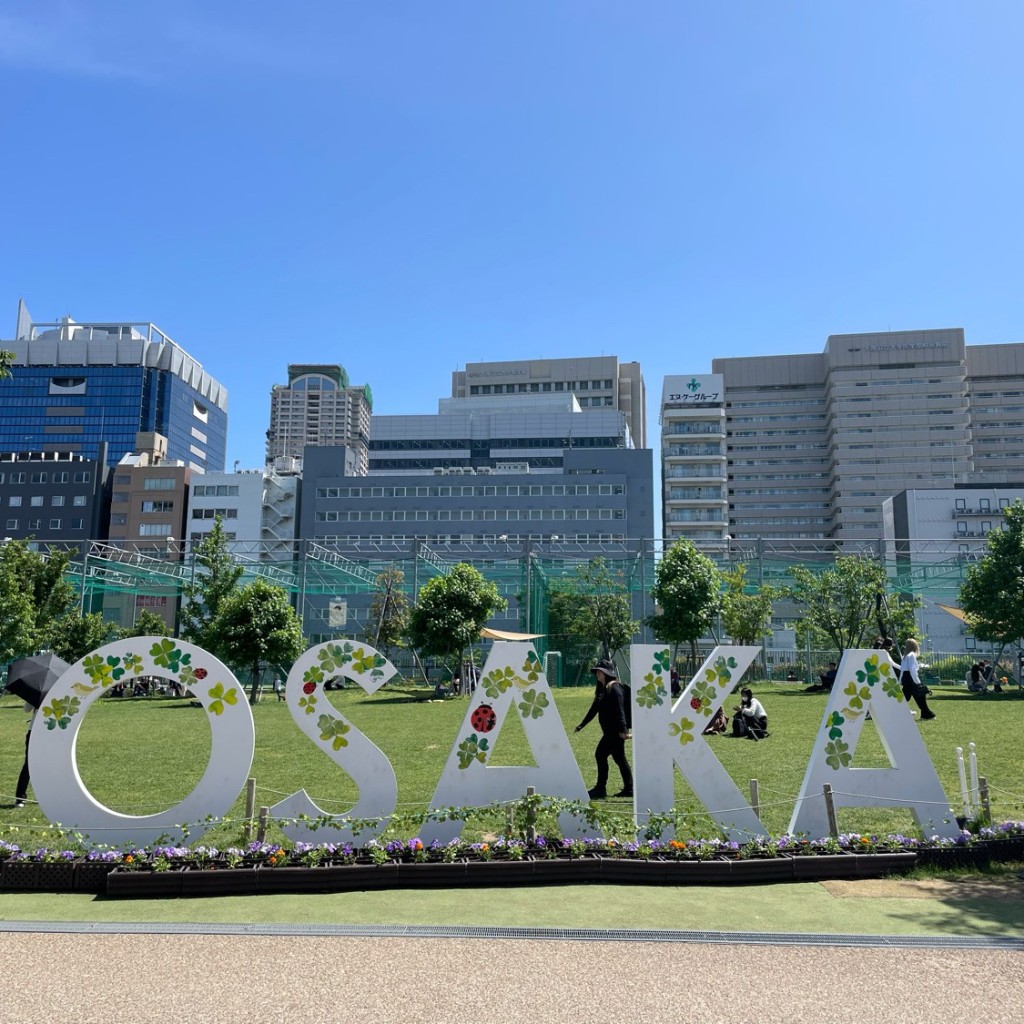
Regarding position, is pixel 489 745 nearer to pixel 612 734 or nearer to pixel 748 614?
pixel 612 734

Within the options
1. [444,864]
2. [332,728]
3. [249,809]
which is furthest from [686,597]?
[444,864]

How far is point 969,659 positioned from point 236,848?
120 ft

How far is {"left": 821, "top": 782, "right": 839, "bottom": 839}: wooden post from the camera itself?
762cm

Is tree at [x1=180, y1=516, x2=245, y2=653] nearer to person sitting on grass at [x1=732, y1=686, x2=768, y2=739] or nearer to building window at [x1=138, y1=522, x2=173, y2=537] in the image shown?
person sitting on grass at [x1=732, y1=686, x2=768, y2=739]

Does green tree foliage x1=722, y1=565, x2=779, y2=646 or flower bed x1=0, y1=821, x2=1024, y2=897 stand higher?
green tree foliage x1=722, y1=565, x2=779, y2=646

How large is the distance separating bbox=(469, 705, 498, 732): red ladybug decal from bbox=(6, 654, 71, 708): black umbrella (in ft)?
15.1

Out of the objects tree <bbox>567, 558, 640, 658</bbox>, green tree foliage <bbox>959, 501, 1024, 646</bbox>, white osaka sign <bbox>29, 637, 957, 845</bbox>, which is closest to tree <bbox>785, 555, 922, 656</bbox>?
green tree foliage <bbox>959, 501, 1024, 646</bbox>

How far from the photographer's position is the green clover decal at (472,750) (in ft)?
26.0

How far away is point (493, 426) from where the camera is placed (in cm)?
8869

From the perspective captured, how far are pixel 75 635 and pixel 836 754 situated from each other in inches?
1209

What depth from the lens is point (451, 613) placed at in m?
27.7

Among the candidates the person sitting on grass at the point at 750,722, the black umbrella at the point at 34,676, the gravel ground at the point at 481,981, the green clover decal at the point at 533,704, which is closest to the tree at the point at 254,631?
the person sitting on grass at the point at 750,722

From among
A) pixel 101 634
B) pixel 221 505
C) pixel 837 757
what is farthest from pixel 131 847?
pixel 221 505

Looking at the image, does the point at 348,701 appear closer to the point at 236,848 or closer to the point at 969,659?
the point at 236,848
